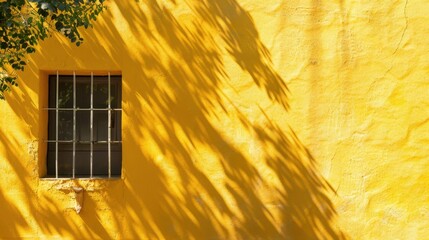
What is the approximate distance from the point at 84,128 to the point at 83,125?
32mm

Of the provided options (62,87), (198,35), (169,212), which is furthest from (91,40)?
(169,212)

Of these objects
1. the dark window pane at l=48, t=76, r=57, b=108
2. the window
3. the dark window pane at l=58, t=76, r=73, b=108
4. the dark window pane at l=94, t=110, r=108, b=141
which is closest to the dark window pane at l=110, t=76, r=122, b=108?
the window

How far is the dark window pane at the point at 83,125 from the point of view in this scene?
5422 millimetres

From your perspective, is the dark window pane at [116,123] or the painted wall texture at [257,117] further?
the dark window pane at [116,123]

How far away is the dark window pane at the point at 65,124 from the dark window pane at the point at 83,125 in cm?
7

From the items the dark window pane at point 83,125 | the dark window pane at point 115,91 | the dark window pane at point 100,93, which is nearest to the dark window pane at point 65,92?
the dark window pane at point 83,125

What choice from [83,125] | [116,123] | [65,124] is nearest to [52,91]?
[65,124]

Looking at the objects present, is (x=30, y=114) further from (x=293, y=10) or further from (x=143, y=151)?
(x=293, y=10)

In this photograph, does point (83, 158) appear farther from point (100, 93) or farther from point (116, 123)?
point (100, 93)

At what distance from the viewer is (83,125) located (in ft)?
17.9

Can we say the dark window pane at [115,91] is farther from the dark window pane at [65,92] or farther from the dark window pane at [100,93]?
the dark window pane at [65,92]

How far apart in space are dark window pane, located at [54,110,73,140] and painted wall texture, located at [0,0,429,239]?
20cm

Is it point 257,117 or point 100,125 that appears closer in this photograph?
point 257,117

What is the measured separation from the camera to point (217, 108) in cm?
529
